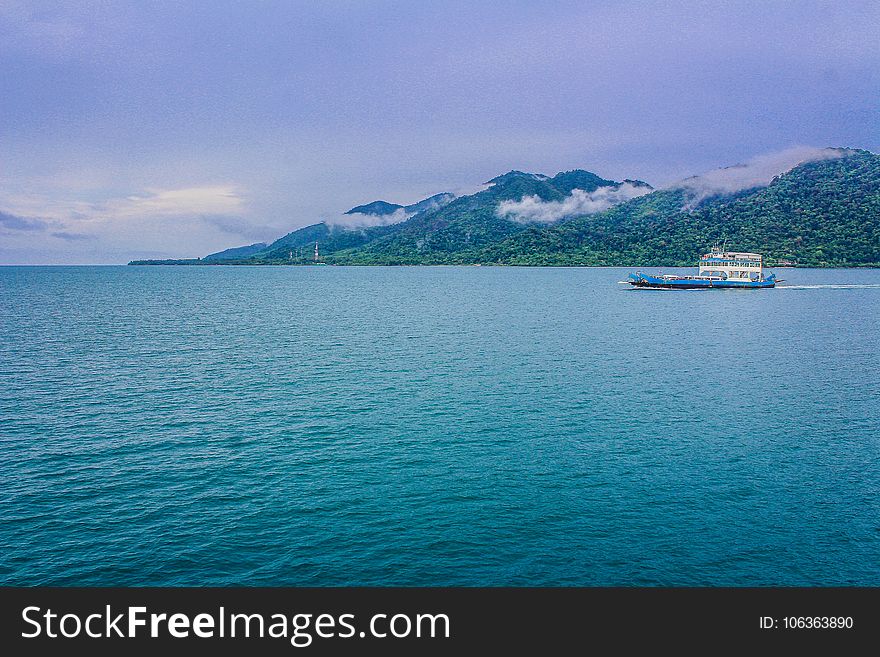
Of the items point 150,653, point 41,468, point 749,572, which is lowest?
point 749,572

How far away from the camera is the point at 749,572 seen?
32781 mm

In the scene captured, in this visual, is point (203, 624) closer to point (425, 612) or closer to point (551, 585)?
point (425, 612)

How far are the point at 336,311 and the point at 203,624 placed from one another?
156 metres

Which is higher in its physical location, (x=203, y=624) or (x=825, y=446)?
(x=203, y=624)

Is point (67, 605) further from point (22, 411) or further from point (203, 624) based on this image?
point (22, 411)

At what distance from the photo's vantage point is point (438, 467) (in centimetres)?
4706

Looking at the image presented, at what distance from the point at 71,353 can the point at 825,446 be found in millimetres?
96545

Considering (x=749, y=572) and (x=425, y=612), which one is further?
(x=749, y=572)

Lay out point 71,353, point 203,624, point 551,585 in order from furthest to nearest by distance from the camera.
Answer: point 71,353 < point 551,585 < point 203,624

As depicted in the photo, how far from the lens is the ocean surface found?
33.7m

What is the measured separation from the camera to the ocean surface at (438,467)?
3372 centimetres

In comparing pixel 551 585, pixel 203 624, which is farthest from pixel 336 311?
pixel 203 624

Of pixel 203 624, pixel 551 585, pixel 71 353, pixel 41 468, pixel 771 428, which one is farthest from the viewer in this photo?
pixel 71 353

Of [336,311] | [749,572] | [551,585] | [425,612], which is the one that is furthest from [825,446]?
[336,311]
